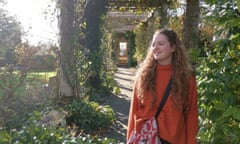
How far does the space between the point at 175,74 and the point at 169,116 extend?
12.5 inches

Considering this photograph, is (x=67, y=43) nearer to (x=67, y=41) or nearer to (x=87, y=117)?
(x=67, y=41)

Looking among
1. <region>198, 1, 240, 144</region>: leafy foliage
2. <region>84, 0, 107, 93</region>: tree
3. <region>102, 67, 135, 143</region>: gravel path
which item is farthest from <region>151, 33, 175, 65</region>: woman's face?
<region>84, 0, 107, 93</region>: tree

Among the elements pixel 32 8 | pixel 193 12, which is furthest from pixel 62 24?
pixel 193 12

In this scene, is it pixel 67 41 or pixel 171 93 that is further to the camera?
pixel 67 41

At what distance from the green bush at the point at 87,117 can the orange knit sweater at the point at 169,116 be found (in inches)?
137

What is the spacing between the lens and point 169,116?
7.76ft

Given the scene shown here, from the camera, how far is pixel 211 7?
8.81ft

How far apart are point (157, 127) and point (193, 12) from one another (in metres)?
4.88

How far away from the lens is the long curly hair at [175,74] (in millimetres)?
2376

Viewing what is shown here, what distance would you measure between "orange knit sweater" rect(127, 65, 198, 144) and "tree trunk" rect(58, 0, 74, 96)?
438 cm

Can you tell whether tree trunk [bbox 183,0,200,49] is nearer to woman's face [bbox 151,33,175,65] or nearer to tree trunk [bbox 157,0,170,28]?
tree trunk [bbox 157,0,170,28]

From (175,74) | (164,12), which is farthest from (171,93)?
(164,12)

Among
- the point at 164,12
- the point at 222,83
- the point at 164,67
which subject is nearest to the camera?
the point at 222,83

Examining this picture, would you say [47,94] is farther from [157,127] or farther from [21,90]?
[157,127]
